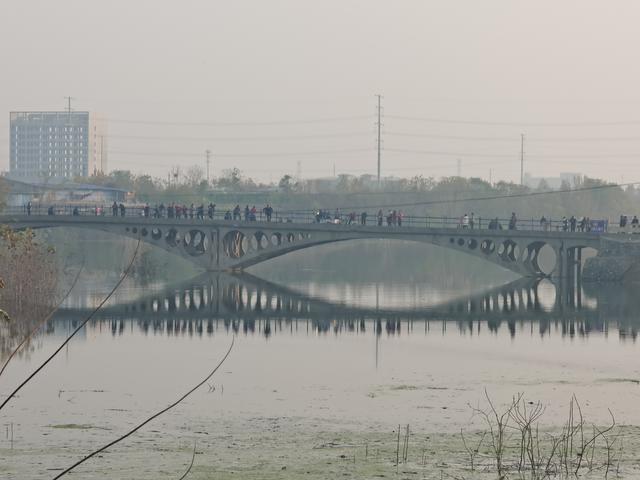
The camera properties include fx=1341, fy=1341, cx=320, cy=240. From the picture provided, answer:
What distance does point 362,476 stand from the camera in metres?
26.2

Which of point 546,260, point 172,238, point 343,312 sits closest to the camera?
point 343,312

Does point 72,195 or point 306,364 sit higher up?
point 72,195

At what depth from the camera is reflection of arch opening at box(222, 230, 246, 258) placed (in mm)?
100000

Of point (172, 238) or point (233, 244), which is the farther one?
point (233, 244)

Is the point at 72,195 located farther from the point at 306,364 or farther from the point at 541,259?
the point at 306,364

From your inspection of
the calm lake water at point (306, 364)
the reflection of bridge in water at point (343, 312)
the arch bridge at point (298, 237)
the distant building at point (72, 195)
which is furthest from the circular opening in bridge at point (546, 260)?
the distant building at point (72, 195)

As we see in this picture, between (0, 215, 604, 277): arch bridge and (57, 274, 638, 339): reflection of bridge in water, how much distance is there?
6.05 metres

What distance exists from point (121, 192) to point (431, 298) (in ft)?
409

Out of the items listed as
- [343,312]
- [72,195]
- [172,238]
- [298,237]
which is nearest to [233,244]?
[172,238]

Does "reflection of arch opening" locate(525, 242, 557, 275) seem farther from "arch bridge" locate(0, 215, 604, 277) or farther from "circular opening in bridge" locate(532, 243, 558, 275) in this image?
"arch bridge" locate(0, 215, 604, 277)

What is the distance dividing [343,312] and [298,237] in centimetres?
3342

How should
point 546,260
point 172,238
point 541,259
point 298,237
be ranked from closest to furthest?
point 172,238 < point 298,237 < point 546,260 < point 541,259

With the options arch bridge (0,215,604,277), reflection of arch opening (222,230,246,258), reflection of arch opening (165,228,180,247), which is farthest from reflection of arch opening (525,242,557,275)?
reflection of arch opening (165,228,180,247)

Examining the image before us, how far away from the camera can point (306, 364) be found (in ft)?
155
